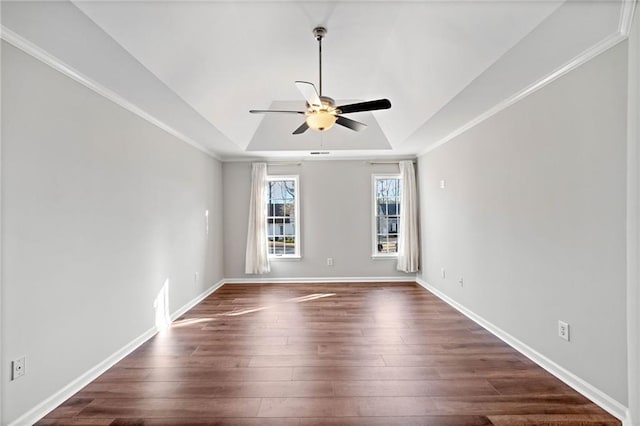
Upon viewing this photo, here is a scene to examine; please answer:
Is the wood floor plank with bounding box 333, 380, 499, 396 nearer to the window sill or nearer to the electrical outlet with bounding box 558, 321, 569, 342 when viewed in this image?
the electrical outlet with bounding box 558, 321, 569, 342

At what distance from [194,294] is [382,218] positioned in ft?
11.8

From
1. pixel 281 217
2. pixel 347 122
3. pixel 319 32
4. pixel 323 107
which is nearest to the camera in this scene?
pixel 323 107

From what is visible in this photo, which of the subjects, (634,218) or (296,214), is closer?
(634,218)

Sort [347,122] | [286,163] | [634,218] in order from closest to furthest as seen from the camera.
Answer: [634,218], [347,122], [286,163]

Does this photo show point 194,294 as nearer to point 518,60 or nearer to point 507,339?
point 507,339

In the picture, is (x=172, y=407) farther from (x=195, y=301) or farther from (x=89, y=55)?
(x=195, y=301)

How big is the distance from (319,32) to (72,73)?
77.5 inches

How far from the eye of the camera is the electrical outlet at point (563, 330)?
2465 millimetres

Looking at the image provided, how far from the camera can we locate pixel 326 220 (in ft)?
20.3

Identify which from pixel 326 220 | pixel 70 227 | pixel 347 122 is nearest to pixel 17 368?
pixel 70 227

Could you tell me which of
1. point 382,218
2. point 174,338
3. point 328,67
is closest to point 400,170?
point 382,218

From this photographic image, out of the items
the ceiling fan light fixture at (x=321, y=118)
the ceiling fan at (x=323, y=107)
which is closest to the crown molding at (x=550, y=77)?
the ceiling fan at (x=323, y=107)

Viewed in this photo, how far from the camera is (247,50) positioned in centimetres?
297

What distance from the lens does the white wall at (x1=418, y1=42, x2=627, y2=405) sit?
6.86 ft
